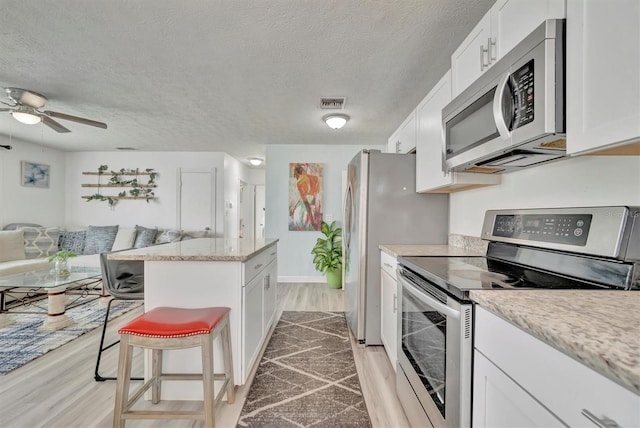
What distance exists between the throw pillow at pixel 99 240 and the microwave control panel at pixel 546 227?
5546 mm

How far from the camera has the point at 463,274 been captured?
1241 mm

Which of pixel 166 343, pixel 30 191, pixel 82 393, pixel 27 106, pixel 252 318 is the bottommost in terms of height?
pixel 82 393

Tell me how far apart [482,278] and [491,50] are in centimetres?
101

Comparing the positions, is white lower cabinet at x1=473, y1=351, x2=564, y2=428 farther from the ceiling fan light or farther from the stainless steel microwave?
the ceiling fan light

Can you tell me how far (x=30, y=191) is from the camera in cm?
479

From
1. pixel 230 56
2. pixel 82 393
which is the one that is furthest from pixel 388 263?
pixel 82 393

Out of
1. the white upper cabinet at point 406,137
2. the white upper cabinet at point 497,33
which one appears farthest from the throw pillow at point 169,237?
the white upper cabinet at point 497,33

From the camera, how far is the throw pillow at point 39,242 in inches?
164

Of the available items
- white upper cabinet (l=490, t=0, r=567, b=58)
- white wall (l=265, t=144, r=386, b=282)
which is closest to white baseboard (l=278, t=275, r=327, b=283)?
white wall (l=265, t=144, r=386, b=282)

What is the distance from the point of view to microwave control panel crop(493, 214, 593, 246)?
3.68 ft

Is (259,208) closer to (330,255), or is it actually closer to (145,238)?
(145,238)

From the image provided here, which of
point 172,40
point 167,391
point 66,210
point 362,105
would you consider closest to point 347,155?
point 362,105

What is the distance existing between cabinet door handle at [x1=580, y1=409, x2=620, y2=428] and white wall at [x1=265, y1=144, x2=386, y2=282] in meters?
4.24

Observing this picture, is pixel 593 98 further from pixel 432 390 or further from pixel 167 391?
pixel 167 391
